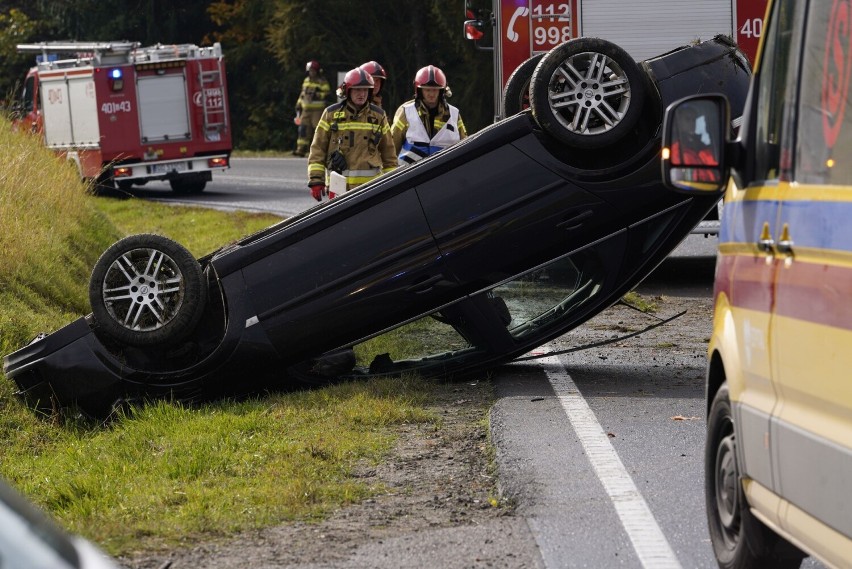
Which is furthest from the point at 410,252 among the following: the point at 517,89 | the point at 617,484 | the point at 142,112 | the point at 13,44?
the point at 13,44

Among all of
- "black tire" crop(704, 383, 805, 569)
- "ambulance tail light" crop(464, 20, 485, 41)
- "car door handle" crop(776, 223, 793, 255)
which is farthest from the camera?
"ambulance tail light" crop(464, 20, 485, 41)

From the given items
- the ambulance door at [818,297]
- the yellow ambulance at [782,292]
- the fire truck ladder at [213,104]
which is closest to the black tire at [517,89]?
the yellow ambulance at [782,292]

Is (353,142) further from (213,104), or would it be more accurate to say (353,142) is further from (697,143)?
(213,104)

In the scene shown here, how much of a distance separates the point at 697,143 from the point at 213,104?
2335cm

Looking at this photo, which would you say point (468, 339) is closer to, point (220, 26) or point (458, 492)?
point (458, 492)

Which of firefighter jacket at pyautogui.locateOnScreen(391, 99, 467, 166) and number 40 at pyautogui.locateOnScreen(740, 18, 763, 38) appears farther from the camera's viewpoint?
number 40 at pyautogui.locateOnScreen(740, 18, 763, 38)

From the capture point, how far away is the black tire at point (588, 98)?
804 cm

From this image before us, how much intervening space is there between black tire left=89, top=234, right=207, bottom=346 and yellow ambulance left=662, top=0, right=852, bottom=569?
386cm

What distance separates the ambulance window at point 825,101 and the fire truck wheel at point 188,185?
23380 millimetres

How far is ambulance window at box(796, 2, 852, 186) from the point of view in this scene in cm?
362

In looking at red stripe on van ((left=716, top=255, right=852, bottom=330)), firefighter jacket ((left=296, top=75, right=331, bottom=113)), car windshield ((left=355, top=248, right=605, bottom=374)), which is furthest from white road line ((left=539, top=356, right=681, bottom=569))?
firefighter jacket ((left=296, top=75, right=331, bottom=113))

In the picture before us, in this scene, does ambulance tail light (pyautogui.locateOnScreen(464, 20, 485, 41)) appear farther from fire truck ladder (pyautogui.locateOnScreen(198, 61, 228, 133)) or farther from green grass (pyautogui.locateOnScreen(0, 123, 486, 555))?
fire truck ladder (pyautogui.locateOnScreen(198, 61, 228, 133))

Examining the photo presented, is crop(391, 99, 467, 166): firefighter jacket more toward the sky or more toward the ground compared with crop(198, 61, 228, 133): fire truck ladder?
more toward the sky

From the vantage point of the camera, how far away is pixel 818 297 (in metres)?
3.62
